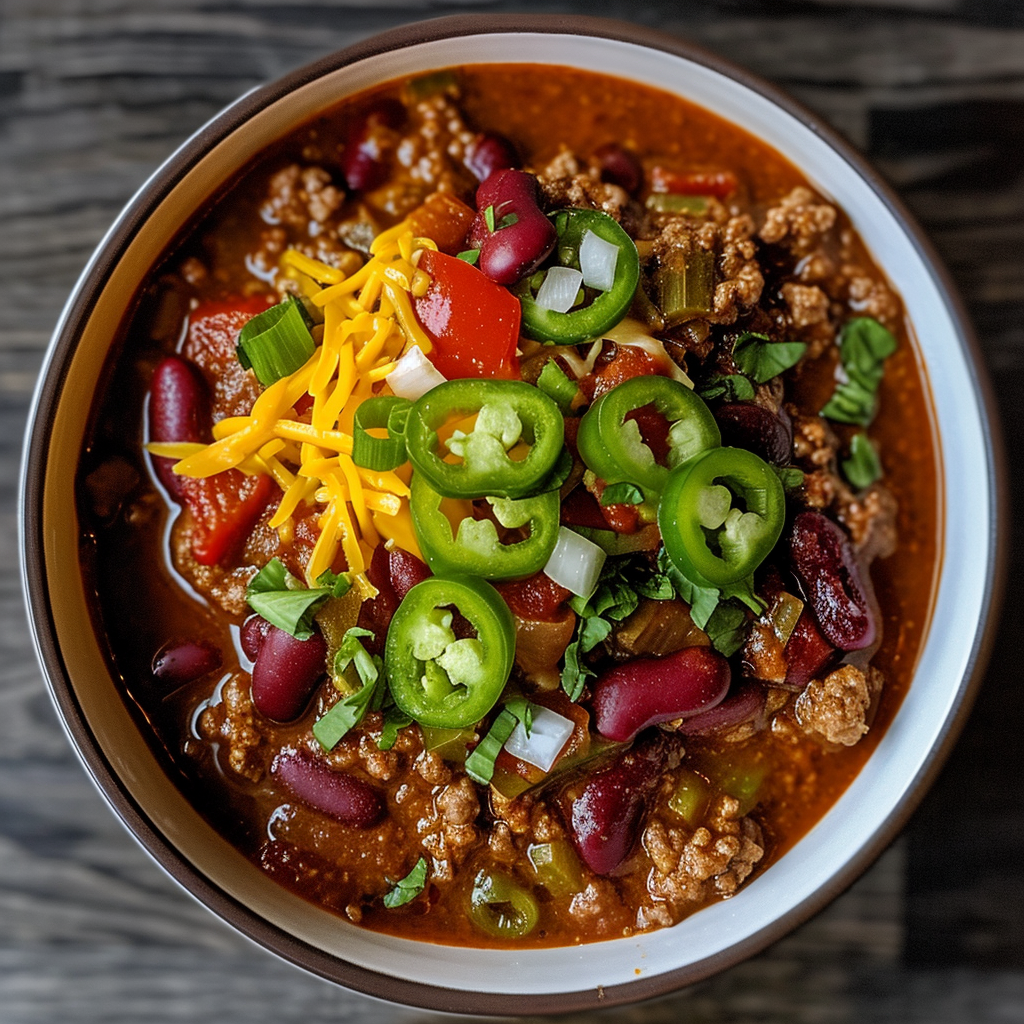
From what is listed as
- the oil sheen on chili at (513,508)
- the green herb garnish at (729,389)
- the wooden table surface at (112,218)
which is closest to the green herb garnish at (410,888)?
the oil sheen on chili at (513,508)

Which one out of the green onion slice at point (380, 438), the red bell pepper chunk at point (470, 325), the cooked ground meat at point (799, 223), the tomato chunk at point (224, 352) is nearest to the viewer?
the green onion slice at point (380, 438)

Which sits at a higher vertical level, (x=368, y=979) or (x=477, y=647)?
(x=477, y=647)

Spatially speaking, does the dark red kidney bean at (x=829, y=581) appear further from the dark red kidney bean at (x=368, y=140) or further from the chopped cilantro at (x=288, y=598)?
the dark red kidney bean at (x=368, y=140)

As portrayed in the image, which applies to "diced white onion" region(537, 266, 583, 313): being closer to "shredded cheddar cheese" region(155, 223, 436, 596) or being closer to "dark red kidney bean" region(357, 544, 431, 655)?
"shredded cheddar cheese" region(155, 223, 436, 596)

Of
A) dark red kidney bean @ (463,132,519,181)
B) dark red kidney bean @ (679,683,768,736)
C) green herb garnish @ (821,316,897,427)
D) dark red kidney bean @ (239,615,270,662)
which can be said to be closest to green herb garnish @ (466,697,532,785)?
dark red kidney bean @ (679,683,768,736)

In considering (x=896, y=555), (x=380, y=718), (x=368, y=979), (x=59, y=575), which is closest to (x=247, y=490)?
(x=59, y=575)

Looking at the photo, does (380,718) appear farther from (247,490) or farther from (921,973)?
(921,973)
